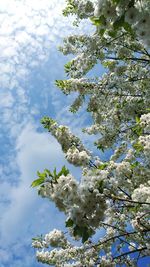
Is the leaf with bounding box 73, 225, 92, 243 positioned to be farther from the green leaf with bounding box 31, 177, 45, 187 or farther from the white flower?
the white flower

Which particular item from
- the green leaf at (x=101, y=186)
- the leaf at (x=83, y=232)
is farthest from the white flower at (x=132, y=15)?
the leaf at (x=83, y=232)

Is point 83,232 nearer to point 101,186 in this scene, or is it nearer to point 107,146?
point 101,186

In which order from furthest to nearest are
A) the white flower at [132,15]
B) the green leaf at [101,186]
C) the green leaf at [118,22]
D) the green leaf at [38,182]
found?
the green leaf at [38,182] → the green leaf at [101,186] → the green leaf at [118,22] → the white flower at [132,15]

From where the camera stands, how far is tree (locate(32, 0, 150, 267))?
672cm

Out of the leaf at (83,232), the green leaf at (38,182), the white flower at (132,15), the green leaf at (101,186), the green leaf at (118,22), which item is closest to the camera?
the white flower at (132,15)

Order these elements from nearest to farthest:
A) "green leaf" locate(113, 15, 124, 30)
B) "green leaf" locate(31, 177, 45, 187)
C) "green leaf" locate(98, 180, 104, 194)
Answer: "green leaf" locate(113, 15, 124, 30), "green leaf" locate(98, 180, 104, 194), "green leaf" locate(31, 177, 45, 187)

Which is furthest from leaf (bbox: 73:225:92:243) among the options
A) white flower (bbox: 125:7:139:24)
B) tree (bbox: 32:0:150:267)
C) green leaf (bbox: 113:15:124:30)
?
white flower (bbox: 125:7:139:24)

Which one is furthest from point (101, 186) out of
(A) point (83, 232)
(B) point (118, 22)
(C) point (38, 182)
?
(B) point (118, 22)

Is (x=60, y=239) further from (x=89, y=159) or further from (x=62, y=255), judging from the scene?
(x=89, y=159)

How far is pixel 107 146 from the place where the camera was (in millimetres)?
16500

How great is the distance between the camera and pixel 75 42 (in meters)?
17.1

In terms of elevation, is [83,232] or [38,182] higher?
[38,182]

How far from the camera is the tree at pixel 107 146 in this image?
22.0ft

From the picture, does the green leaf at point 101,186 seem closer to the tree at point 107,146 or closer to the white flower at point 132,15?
the tree at point 107,146
